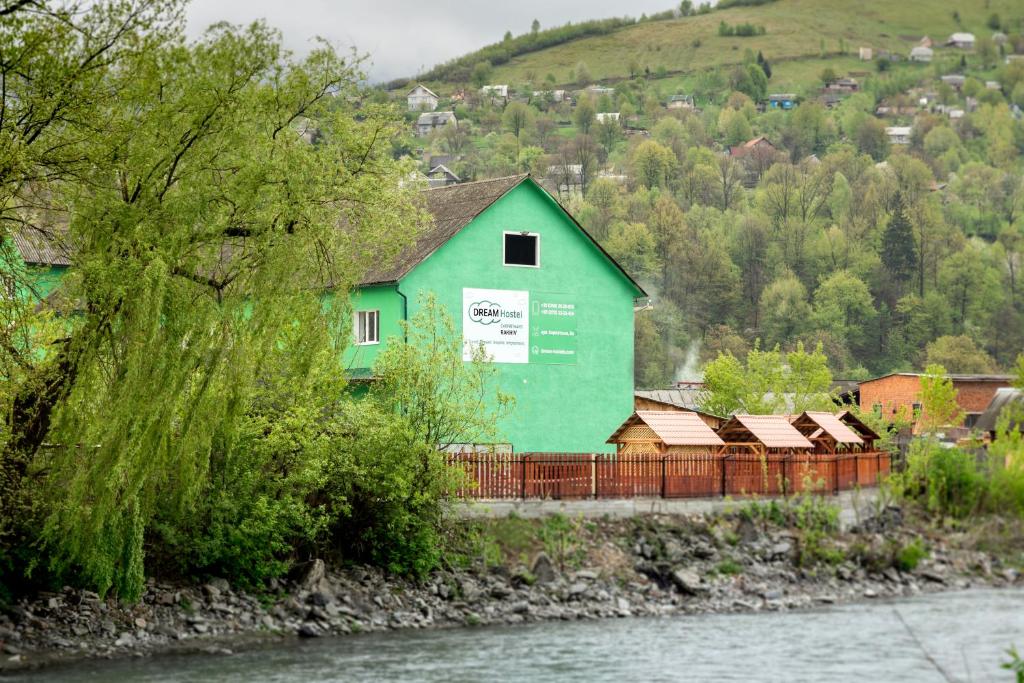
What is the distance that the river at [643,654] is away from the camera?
28719 mm

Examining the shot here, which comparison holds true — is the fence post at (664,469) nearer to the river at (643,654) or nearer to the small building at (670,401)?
the river at (643,654)

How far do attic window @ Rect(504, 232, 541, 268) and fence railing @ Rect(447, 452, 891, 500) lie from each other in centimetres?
918

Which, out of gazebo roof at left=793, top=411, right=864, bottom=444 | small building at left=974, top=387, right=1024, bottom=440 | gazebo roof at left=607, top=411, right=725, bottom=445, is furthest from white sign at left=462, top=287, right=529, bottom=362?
small building at left=974, top=387, right=1024, bottom=440

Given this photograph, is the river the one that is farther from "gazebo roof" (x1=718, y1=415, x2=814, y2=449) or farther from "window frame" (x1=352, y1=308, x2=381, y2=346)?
"window frame" (x1=352, y1=308, x2=381, y2=346)

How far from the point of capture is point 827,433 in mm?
52500

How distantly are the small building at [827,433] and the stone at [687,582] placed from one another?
12.7 metres

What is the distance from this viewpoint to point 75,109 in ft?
84.4

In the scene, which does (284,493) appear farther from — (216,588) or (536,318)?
(536,318)

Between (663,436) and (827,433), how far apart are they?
8.66 m

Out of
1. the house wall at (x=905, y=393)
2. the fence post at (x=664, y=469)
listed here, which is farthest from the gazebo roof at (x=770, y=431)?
the house wall at (x=905, y=393)

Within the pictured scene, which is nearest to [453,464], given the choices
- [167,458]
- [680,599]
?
[680,599]

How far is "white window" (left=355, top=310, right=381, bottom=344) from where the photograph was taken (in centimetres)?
5053

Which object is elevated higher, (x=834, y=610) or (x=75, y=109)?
(x=75, y=109)

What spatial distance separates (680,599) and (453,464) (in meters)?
6.49
